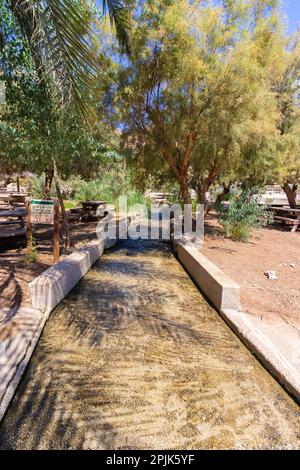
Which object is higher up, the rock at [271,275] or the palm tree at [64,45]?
the palm tree at [64,45]

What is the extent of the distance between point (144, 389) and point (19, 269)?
3.61 meters

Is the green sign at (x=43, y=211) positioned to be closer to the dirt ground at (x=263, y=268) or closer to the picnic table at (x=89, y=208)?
the dirt ground at (x=263, y=268)

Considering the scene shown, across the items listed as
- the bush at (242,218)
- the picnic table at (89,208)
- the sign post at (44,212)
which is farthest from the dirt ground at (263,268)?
the picnic table at (89,208)

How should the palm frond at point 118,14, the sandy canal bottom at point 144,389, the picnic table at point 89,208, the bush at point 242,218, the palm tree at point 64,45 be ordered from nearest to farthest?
the sandy canal bottom at point 144,389 < the palm tree at point 64,45 < the palm frond at point 118,14 < the bush at point 242,218 < the picnic table at point 89,208

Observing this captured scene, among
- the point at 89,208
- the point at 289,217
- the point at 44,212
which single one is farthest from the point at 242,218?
→ the point at 89,208

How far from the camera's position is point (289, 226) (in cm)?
1186

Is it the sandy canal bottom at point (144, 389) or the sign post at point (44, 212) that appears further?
the sign post at point (44, 212)

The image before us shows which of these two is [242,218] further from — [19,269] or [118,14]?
[19,269]

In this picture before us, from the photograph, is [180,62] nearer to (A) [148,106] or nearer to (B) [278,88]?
(A) [148,106]

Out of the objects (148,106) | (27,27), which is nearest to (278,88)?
(148,106)

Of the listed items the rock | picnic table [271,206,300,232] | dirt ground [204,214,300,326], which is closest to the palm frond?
dirt ground [204,214,300,326]

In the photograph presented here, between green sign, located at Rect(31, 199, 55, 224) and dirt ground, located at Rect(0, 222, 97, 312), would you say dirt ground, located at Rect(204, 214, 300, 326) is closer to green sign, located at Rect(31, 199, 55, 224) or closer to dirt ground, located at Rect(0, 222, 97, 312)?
dirt ground, located at Rect(0, 222, 97, 312)

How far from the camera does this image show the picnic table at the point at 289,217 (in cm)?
1090

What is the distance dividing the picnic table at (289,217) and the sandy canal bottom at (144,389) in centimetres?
869
